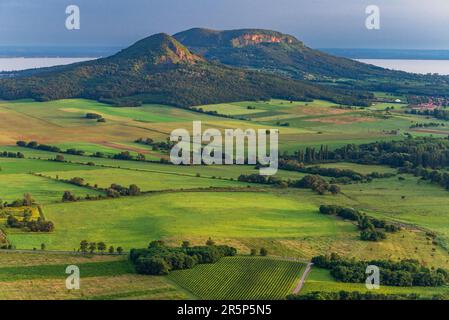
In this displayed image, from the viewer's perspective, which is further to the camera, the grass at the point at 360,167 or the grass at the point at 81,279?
the grass at the point at 360,167

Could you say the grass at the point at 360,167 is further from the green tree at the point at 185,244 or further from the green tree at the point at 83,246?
the green tree at the point at 83,246

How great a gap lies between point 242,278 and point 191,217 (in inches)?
838

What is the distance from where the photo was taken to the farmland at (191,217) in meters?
48.8

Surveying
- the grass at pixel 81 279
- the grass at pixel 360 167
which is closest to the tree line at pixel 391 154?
the grass at pixel 360 167

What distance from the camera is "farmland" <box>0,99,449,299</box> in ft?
160

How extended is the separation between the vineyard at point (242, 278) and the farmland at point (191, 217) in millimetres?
85

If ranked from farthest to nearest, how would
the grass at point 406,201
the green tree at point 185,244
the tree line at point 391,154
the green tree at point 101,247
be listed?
the tree line at point 391,154 < the grass at point 406,201 < the green tree at point 185,244 < the green tree at point 101,247

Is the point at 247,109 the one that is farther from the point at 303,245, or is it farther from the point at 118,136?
the point at 303,245

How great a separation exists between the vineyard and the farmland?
9 cm

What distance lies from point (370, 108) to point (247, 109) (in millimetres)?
36895

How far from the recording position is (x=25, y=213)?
68.4 meters

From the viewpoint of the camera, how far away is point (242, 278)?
164 ft

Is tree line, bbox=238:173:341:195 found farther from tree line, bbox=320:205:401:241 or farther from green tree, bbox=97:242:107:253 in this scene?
green tree, bbox=97:242:107:253
